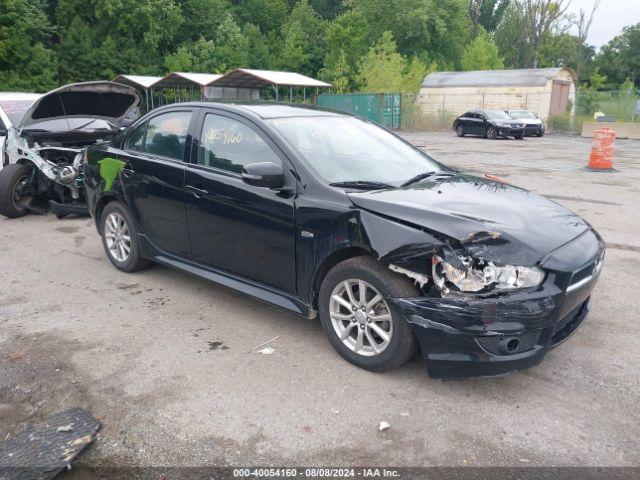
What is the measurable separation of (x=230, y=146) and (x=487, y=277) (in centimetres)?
227

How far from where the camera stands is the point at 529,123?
26203 millimetres

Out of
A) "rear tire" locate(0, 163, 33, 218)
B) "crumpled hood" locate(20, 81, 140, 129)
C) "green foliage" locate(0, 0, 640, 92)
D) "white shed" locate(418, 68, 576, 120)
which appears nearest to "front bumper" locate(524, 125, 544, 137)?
"white shed" locate(418, 68, 576, 120)

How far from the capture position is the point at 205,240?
4.52 m

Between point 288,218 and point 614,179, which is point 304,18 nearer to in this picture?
point 614,179

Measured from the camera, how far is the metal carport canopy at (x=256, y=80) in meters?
27.6

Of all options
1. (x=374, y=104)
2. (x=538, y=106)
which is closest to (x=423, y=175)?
(x=374, y=104)

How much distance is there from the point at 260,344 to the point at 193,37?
46.7 meters

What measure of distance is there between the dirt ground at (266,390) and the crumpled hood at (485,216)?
2.86 ft

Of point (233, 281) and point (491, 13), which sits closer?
point (233, 281)

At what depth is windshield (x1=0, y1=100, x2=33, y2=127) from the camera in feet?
28.8

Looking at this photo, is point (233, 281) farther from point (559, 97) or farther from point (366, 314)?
point (559, 97)

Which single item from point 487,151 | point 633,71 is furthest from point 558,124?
point 633,71

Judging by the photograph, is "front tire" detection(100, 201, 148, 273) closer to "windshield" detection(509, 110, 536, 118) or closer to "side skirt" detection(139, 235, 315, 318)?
"side skirt" detection(139, 235, 315, 318)

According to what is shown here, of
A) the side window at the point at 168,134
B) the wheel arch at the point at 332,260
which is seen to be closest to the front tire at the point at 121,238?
the side window at the point at 168,134
